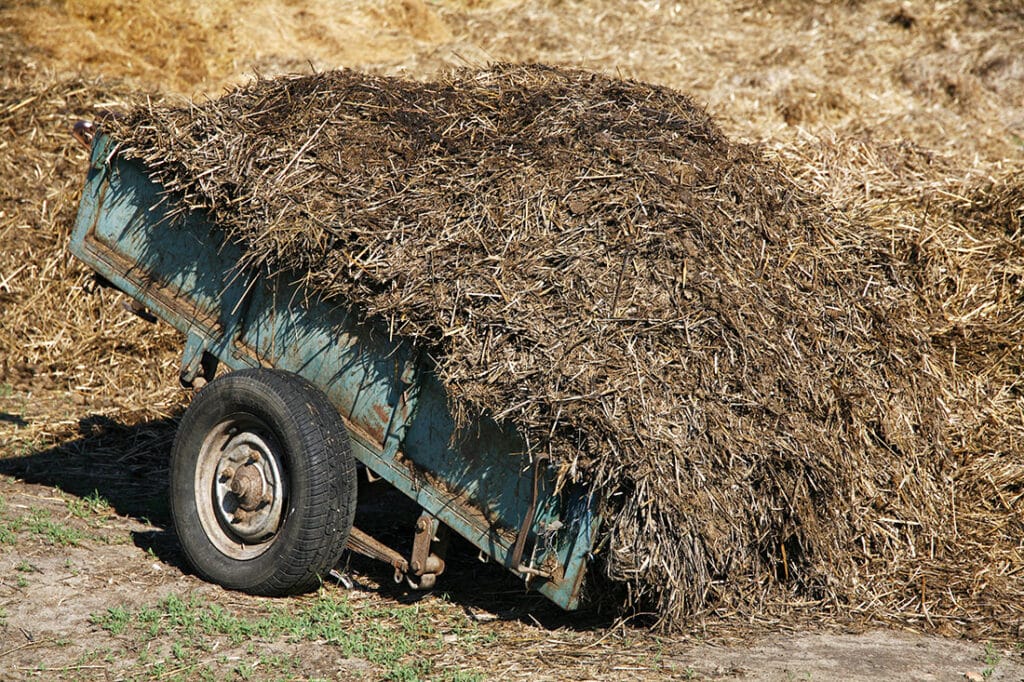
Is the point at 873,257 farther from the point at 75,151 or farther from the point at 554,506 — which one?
the point at 75,151

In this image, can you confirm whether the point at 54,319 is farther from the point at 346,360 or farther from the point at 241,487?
the point at 346,360

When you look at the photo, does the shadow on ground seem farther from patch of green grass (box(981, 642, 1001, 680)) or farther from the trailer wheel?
patch of green grass (box(981, 642, 1001, 680))

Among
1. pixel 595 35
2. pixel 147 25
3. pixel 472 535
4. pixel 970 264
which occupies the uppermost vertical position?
pixel 595 35

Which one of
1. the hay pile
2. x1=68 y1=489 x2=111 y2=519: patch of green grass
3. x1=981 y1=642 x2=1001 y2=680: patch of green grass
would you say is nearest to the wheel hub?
x1=68 y1=489 x2=111 y2=519: patch of green grass

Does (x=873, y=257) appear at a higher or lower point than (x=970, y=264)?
lower

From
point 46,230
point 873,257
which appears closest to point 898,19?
point 873,257

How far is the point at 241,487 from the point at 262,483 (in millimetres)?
96

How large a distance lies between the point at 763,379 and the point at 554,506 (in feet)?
3.64

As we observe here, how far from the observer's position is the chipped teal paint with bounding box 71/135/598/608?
4465 millimetres

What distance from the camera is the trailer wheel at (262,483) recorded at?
4754 mm

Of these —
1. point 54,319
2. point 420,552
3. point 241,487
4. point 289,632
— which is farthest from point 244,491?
point 54,319

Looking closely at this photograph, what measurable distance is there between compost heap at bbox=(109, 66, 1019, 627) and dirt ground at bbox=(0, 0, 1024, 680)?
0.47 m

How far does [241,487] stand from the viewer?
5.00 m

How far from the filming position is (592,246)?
4785 mm
